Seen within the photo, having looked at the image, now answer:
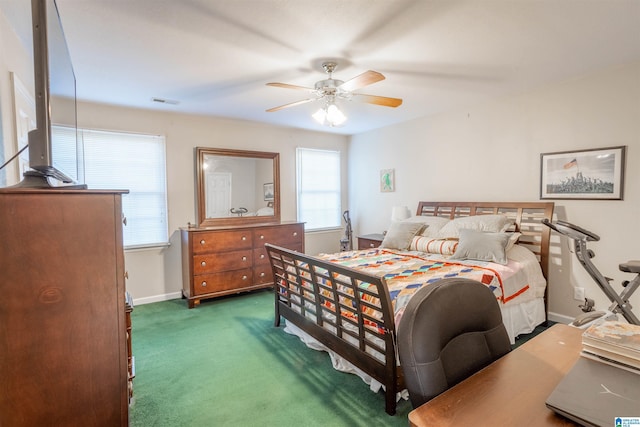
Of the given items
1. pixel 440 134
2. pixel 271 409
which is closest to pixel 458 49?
pixel 440 134

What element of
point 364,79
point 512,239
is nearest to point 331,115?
point 364,79

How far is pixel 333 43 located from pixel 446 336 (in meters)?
2.21

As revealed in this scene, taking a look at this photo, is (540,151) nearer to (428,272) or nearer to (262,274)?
(428,272)

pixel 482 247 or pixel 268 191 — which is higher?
pixel 268 191

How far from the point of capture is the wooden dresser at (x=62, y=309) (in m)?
1.11

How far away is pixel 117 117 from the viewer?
13.1 feet

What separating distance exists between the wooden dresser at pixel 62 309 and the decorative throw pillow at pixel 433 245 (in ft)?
10.3

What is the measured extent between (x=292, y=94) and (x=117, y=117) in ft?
7.51

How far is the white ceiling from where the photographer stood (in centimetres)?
197

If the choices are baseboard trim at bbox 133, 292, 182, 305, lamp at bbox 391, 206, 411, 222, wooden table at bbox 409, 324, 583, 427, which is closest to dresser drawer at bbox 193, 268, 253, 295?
baseboard trim at bbox 133, 292, 182, 305

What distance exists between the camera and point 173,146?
4.37m

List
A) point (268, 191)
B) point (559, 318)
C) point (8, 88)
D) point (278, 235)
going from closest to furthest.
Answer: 1. point (8, 88)
2. point (559, 318)
3. point (278, 235)
4. point (268, 191)

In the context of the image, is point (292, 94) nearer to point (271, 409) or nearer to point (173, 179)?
point (173, 179)

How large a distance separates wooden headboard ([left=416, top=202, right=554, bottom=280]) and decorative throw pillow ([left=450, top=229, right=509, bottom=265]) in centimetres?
50
